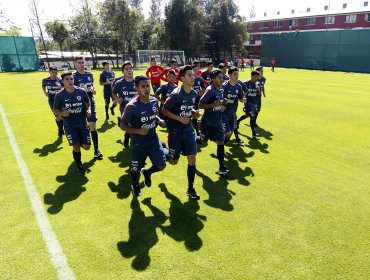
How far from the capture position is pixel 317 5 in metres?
69.1

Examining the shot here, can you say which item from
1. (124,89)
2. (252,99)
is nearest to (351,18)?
(252,99)

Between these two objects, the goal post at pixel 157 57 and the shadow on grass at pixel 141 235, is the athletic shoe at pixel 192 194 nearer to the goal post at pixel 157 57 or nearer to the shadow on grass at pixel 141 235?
the shadow on grass at pixel 141 235

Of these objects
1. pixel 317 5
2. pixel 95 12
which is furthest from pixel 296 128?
pixel 317 5

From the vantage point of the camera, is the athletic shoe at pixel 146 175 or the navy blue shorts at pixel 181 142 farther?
the athletic shoe at pixel 146 175

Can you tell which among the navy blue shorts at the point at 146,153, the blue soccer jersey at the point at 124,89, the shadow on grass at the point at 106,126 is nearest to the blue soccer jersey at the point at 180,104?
the navy blue shorts at the point at 146,153

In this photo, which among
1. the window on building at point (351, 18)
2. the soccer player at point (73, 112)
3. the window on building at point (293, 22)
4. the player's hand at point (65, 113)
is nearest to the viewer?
the player's hand at point (65, 113)

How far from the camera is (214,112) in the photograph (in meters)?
6.81

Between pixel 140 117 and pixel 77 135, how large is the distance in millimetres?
2417

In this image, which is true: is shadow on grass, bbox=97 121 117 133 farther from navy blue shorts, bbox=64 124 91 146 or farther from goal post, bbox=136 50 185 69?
goal post, bbox=136 50 185 69

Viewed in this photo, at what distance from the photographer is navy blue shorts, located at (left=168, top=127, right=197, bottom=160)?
5773mm

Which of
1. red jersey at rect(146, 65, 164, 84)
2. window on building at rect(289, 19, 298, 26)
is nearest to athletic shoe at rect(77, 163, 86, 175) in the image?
red jersey at rect(146, 65, 164, 84)

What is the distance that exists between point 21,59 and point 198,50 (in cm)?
3164

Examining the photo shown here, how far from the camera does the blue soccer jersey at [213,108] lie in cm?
669

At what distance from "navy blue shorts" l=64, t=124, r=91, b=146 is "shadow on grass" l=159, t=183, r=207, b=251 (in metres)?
2.55
